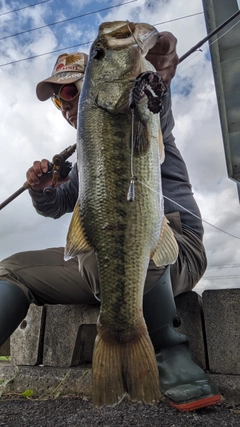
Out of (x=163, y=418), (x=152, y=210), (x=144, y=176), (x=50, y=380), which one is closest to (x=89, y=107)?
(x=144, y=176)

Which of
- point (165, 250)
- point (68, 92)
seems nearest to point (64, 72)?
point (68, 92)

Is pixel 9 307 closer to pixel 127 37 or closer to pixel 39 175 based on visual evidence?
pixel 39 175

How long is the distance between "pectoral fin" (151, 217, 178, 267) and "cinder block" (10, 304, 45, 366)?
197cm

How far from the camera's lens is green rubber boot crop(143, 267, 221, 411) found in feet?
7.26

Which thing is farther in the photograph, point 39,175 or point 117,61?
point 39,175

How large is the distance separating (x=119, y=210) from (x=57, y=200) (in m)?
1.93

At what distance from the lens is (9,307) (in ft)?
7.98

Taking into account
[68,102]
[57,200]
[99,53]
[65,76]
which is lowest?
[57,200]

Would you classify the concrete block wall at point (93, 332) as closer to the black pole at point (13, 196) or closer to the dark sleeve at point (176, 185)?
the dark sleeve at point (176, 185)

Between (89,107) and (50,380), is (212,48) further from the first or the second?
(50,380)

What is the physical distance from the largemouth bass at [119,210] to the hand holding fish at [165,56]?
0.58m

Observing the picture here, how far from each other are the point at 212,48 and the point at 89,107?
609cm

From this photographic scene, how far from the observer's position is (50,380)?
10.3ft

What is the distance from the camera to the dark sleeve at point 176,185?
114 inches
